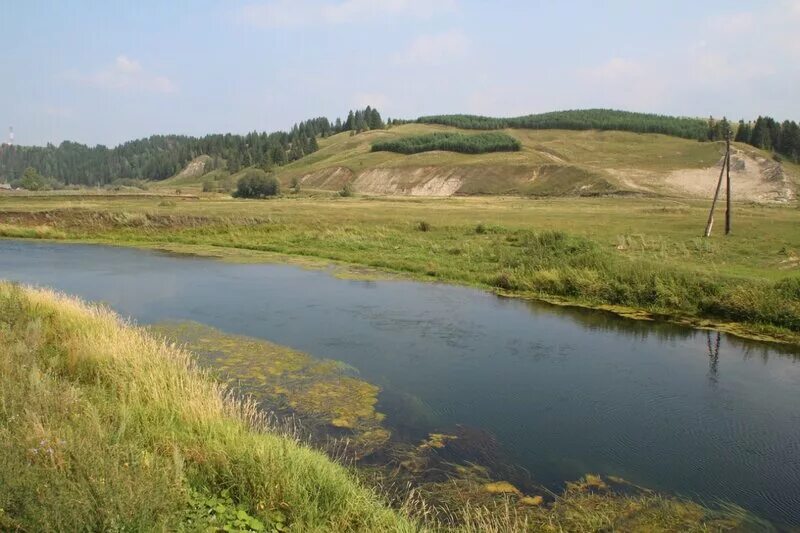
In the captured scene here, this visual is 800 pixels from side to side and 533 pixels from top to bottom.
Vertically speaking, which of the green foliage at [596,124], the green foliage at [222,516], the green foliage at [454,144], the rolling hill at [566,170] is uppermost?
the green foliage at [596,124]

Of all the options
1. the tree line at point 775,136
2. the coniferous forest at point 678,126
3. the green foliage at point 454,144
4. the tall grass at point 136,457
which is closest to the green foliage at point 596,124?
the coniferous forest at point 678,126

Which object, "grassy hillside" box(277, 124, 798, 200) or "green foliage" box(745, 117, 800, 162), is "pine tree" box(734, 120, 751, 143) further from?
"grassy hillside" box(277, 124, 798, 200)

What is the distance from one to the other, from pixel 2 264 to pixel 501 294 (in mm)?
26006

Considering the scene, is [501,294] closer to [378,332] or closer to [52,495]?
[378,332]

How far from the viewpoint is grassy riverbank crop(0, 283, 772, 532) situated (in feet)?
19.5

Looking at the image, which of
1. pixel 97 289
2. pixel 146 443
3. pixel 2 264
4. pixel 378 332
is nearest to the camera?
pixel 146 443

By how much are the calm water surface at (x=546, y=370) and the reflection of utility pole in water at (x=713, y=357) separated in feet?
0.24

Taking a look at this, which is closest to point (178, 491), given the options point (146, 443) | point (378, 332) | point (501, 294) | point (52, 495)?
point (52, 495)

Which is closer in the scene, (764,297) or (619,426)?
(619,426)

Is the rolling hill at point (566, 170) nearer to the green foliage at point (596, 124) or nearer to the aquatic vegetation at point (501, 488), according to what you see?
the green foliage at point (596, 124)

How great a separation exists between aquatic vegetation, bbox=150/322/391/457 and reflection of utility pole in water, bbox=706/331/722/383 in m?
9.01

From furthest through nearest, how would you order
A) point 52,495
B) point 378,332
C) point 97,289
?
point 97,289
point 378,332
point 52,495

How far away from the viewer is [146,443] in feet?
26.3

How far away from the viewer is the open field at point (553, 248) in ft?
72.9
